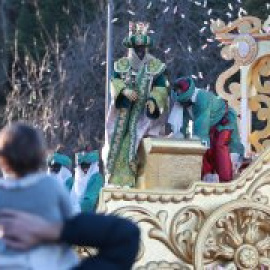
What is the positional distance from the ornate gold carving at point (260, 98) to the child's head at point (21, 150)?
282 inches

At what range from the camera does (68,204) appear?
3.11 m

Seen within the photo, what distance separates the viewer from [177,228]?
6.41m

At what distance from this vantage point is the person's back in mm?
3031

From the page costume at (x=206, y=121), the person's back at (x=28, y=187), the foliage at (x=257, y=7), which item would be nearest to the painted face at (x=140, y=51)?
the page costume at (x=206, y=121)

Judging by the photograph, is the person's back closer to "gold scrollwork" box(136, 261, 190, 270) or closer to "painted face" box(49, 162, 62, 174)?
"gold scrollwork" box(136, 261, 190, 270)

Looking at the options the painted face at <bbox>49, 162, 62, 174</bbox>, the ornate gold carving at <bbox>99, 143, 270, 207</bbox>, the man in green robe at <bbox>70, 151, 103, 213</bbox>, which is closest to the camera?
the ornate gold carving at <bbox>99, 143, 270, 207</bbox>

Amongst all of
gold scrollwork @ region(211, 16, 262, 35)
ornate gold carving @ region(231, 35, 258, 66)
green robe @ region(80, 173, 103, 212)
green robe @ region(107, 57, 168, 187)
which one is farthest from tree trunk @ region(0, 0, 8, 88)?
green robe @ region(107, 57, 168, 187)

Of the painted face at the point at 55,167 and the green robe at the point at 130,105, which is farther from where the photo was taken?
the painted face at the point at 55,167

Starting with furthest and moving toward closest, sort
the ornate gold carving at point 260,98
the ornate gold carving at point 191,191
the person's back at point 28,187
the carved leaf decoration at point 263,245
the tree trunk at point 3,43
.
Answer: the tree trunk at point 3,43, the ornate gold carving at point 260,98, the carved leaf decoration at point 263,245, the ornate gold carving at point 191,191, the person's back at point 28,187

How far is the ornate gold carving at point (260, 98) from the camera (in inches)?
401

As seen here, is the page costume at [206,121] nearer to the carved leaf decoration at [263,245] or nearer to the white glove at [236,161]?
the white glove at [236,161]

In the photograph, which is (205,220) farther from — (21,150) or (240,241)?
(21,150)

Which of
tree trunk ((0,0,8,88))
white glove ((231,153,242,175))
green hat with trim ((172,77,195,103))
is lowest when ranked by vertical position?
tree trunk ((0,0,8,88))

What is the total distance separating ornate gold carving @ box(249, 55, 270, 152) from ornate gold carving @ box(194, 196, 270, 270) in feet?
12.2
